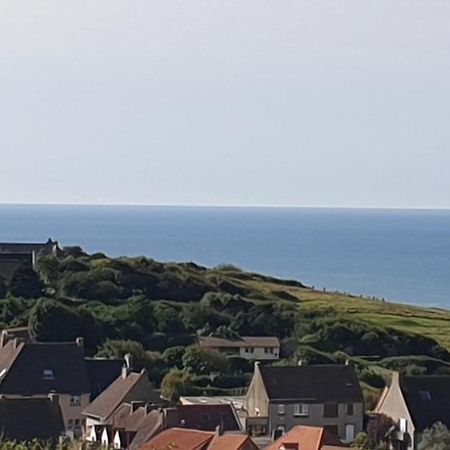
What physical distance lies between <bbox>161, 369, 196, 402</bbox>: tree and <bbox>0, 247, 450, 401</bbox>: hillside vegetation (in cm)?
4

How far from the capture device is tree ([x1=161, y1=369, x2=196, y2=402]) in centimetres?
4459

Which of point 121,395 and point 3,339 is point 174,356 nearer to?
point 3,339

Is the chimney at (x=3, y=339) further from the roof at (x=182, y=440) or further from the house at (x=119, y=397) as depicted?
the roof at (x=182, y=440)

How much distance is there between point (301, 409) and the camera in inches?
1580

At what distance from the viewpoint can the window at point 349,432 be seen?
127 ft

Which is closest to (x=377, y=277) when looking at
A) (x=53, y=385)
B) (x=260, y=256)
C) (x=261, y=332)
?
(x=260, y=256)

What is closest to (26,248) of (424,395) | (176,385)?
(176,385)

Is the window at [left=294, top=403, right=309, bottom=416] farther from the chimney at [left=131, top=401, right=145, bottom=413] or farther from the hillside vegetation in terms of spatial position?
the hillside vegetation

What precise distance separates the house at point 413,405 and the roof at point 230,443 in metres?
8.55

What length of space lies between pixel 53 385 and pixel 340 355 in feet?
47.1

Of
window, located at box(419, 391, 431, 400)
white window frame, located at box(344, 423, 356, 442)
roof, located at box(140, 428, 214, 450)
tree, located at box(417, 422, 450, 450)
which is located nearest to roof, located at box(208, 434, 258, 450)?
roof, located at box(140, 428, 214, 450)

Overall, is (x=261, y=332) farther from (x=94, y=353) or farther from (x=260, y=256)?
(x=260, y=256)

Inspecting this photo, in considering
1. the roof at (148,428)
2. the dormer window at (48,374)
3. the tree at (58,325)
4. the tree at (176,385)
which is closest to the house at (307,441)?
the roof at (148,428)

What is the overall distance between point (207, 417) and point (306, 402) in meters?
4.89
